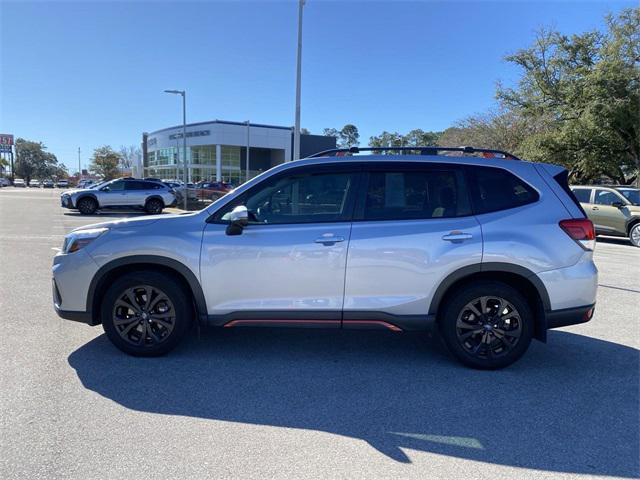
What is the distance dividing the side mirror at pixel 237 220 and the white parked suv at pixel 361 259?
15 mm

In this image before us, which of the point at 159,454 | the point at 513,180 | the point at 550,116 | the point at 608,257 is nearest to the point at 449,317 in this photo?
the point at 513,180

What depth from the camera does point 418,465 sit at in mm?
2725

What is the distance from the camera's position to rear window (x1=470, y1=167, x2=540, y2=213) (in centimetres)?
405

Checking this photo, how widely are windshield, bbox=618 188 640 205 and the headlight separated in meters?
15.1

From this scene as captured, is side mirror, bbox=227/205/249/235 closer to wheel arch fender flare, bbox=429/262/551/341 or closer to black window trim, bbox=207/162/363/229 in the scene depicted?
black window trim, bbox=207/162/363/229

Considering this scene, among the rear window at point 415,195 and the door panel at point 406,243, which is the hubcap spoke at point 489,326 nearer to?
the door panel at point 406,243

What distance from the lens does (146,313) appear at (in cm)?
414

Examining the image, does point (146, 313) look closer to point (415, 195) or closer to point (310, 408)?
point (310, 408)

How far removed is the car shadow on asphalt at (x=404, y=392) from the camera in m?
2.96

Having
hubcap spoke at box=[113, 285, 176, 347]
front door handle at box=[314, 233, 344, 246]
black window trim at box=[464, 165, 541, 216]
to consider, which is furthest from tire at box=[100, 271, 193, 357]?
black window trim at box=[464, 165, 541, 216]

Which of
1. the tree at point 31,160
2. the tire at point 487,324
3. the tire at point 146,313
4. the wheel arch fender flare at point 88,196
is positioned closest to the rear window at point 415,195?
the tire at point 487,324

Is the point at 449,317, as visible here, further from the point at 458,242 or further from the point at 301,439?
the point at 301,439

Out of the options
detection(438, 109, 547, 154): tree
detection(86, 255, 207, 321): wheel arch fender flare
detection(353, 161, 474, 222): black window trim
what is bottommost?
detection(86, 255, 207, 321): wheel arch fender flare

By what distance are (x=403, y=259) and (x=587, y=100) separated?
78.4ft
